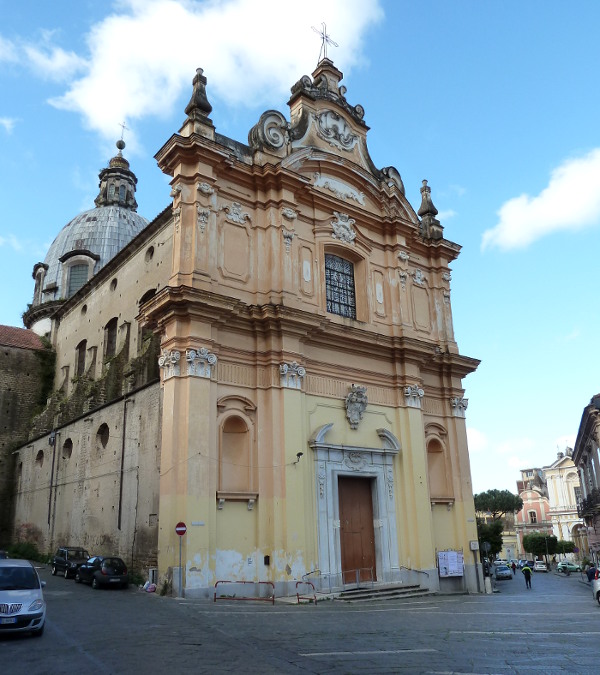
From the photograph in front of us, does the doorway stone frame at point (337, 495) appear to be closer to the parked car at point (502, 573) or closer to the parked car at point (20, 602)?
the parked car at point (20, 602)

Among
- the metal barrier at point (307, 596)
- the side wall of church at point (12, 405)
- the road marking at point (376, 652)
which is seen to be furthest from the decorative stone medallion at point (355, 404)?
the side wall of church at point (12, 405)

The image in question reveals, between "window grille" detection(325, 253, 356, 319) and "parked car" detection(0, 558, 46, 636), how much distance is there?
45.2 ft

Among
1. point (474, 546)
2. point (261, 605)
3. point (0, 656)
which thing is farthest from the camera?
point (474, 546)

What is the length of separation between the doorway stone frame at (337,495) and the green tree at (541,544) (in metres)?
57.8

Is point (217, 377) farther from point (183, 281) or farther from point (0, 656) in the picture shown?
point (0, 656)

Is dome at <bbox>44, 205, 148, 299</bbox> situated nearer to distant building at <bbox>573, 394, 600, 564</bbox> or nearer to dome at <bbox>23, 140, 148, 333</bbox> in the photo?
dome at <bbox>23, 140, 148, 333</bbox>

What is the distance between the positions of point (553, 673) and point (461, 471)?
55.3 feet

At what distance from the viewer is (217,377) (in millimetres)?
18031

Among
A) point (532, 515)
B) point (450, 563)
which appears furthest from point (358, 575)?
point (532, 515)

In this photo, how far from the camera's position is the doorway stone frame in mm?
18703

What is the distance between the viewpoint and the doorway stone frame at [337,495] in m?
18.7

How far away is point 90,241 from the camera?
1906 inches

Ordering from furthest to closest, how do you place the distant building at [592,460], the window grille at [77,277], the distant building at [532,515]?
the distant building at [532,515] < the window grille at [77,277] < the distant building at [592,460]

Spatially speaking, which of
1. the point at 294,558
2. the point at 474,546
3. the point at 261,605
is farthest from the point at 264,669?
the point at 474,546
